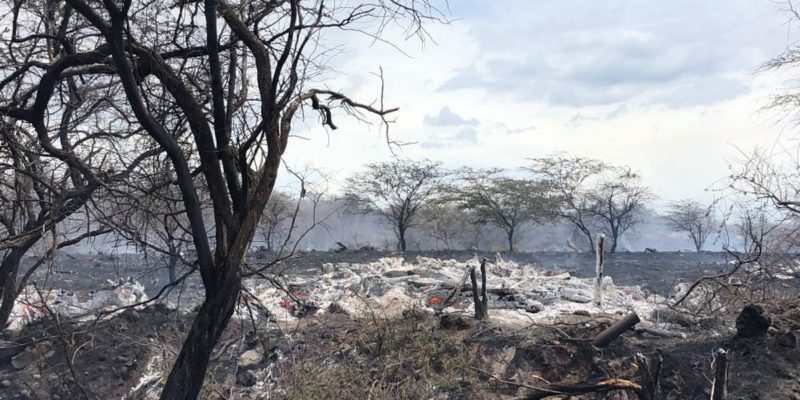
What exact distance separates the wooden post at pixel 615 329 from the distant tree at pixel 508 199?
22.4 meters

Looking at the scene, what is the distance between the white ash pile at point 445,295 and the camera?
9.62 metres

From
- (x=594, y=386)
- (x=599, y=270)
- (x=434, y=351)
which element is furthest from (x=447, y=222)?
(x=594, y=386)

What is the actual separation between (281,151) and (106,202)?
1782 mm

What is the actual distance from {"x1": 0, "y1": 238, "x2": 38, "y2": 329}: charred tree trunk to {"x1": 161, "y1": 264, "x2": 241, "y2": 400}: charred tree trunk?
160 cm

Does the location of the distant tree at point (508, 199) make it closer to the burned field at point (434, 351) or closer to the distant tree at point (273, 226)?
the burned field at point (434, 351)

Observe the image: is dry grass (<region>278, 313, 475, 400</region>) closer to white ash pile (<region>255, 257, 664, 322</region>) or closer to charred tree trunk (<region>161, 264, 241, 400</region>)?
white ash pile (<region>255, 257, 664, 322</region>)

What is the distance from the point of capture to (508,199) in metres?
29.8

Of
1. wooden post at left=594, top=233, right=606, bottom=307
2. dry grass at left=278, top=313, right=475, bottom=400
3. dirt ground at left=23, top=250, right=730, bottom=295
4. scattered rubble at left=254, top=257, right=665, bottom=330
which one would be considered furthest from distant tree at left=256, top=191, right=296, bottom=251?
dirt ground at left=23, top=250, right=730, bottom=295

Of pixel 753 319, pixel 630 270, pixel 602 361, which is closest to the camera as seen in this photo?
pixel 753 319

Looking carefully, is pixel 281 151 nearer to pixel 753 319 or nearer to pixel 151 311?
pixel 753 319

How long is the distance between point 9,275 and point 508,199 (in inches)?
1041

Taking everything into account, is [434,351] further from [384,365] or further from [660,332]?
[660,332]

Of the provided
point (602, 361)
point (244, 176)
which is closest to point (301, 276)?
point (602, 361)

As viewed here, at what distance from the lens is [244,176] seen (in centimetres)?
346
